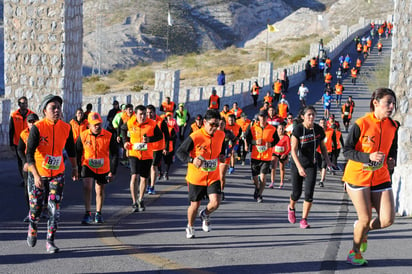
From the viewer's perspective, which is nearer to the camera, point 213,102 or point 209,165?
point 209,165

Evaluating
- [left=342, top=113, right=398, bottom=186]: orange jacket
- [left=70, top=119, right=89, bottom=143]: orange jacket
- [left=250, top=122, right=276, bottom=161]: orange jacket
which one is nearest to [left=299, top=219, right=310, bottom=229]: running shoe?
[left=342, top=113, right=398, bottom=186]: orange jacket

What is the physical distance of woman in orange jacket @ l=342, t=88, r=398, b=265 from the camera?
8.49 metres

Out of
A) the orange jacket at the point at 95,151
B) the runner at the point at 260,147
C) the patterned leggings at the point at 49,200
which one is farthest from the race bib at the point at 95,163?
the runner at the point at 260,147

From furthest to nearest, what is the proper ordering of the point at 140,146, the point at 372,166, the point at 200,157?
the point at 140,146 → the point at 200,157 → the point at 372,166

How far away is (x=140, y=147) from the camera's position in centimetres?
1273

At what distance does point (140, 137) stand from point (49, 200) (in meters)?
3.81

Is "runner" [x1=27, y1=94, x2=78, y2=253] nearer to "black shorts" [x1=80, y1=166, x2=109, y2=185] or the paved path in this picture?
the paved path

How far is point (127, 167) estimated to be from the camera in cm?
1869

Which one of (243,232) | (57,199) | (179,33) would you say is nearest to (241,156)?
(243,232)

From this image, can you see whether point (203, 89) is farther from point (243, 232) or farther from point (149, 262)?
point (149, 262)

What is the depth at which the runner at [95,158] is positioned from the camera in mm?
11203

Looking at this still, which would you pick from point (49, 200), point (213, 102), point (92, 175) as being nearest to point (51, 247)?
point (49, 200)

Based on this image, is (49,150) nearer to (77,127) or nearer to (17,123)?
(17,123)

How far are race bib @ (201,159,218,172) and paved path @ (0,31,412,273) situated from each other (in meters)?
0.88
